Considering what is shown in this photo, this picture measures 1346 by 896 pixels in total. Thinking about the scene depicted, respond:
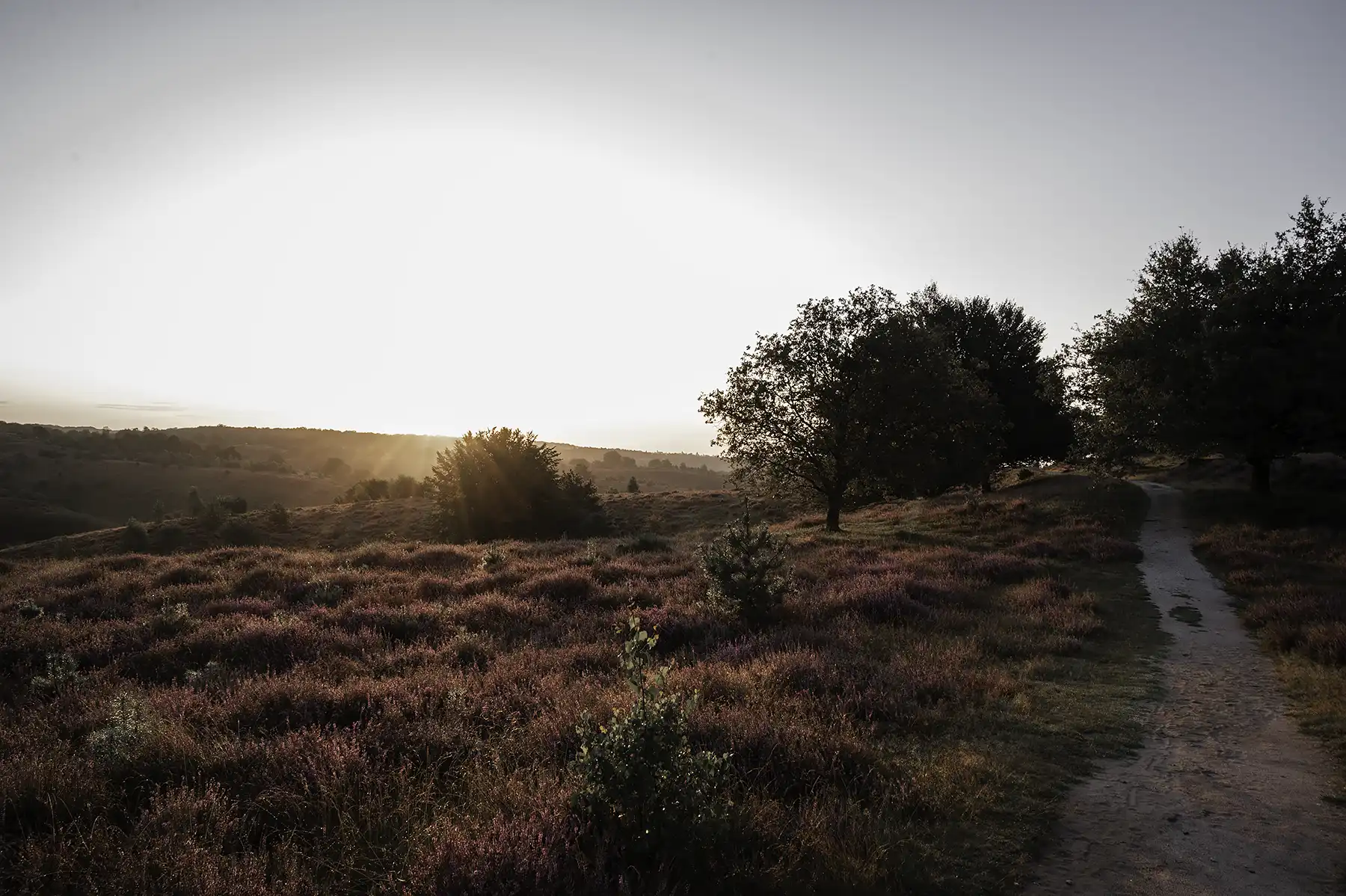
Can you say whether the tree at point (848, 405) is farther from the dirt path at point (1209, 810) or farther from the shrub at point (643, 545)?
the dirt path at point (1209, 810)

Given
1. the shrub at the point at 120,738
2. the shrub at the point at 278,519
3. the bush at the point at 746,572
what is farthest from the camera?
the shrub at the point at 278,519

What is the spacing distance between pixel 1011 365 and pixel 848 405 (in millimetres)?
19399

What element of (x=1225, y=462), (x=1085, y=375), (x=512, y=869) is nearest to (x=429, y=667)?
(x=512, y=869)

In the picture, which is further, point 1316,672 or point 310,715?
point 1316,672

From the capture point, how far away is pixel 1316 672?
8.82 metres

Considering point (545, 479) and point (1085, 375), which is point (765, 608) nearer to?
point (1085, 375)

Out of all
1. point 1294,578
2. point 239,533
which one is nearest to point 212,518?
point 239,533

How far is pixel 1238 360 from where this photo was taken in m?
22.3

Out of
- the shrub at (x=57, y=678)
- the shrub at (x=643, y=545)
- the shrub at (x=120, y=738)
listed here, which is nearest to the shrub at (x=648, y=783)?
the shrub at (x=120, y=738)

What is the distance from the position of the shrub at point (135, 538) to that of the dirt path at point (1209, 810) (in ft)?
142

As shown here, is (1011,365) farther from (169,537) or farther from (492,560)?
(169,537)

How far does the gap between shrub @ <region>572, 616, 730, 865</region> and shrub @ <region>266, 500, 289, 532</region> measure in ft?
143

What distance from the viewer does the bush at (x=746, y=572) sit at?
1186 centimetres

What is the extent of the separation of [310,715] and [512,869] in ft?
13.7
